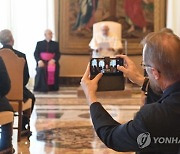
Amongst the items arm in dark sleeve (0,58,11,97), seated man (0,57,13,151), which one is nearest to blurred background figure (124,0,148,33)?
seated man (0,57,13,151)

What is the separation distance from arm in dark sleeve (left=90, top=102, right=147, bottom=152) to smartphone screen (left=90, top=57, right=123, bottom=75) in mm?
274

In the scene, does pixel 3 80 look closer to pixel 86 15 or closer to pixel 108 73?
pixel 108 73

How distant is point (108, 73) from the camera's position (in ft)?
7.20

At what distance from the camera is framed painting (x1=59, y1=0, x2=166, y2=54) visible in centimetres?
1269

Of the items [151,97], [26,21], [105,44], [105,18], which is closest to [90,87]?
[151,97]

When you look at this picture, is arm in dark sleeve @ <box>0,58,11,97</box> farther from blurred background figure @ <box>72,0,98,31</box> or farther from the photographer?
blurred background figure @ <box>72,0,98,31</box>

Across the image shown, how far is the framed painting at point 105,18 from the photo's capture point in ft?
41.6

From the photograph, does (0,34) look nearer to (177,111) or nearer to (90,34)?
(177,111)

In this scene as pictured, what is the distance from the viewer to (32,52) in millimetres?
12367

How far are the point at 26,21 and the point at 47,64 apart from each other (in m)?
1.53

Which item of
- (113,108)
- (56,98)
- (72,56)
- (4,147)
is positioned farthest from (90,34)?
(4,147)

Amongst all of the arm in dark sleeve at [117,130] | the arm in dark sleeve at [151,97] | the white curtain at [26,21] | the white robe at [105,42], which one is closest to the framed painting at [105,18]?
the white curtain at [26,21]

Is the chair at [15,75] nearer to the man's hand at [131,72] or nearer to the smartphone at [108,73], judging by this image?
the man's hand at [131,72]

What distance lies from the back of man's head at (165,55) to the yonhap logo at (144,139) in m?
0.24
